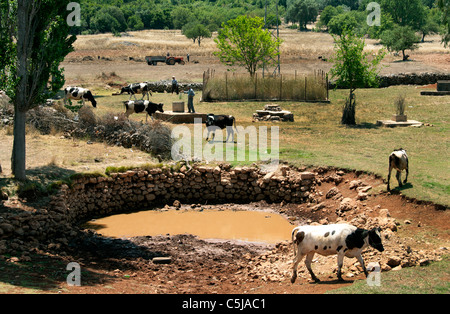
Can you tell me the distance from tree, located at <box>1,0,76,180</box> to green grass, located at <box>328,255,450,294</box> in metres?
10.5

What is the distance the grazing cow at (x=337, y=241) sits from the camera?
11.3 m

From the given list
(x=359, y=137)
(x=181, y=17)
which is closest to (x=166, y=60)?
(x=359, y=137)

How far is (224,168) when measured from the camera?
65.3 ft

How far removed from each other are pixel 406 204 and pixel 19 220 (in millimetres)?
10456

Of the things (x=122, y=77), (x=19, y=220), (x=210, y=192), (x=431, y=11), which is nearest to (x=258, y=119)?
(x=210, y=192)

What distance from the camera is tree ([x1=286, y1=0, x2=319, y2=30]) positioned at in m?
128

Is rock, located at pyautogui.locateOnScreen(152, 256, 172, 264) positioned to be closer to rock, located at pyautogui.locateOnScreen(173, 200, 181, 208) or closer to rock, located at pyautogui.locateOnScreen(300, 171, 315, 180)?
rock, located at pyautogui.locateOnScreen(173, 200, 181, 208)

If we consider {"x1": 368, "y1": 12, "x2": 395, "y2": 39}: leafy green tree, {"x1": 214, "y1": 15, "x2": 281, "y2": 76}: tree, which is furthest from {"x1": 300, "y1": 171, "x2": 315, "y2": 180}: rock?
{"x1": 368, "y1": 12, "x2": 395, "y2": 39}: leafy green tree

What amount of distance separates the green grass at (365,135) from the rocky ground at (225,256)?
1231 millimetres

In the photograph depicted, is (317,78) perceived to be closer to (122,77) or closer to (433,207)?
(122,77)

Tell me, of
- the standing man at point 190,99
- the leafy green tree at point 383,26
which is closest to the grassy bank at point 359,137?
the standing man at point 190,99

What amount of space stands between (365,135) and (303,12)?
108m

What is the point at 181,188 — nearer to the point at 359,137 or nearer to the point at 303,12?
the point at 359,137

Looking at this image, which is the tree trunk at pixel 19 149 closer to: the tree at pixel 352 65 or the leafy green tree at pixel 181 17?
the tree at pixel 352 65
